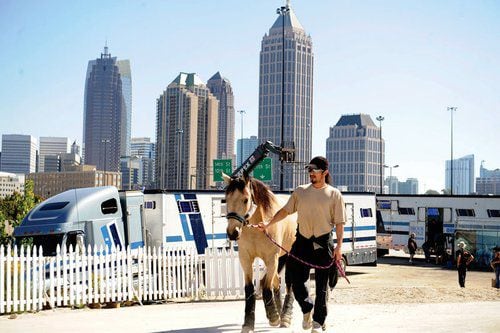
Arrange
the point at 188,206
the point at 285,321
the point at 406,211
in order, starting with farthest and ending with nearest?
the point at 406,211 < the point at 188,206 < the point at 285,321

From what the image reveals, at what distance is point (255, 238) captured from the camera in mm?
9859

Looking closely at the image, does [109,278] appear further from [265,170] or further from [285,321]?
[265,170]

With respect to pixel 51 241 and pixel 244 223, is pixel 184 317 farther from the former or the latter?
pixel 51 241

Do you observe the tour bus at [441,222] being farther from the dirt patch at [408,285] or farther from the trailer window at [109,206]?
the trailer window at [109,206]

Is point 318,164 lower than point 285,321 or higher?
higher

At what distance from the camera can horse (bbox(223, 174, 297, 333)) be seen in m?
9.20

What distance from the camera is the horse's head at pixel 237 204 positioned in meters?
8.87

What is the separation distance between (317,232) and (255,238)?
4.68ft

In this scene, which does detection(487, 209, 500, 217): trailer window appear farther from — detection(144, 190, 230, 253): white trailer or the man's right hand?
the man's right hand

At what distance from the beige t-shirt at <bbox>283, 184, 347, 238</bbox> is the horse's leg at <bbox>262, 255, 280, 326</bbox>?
1367 mm

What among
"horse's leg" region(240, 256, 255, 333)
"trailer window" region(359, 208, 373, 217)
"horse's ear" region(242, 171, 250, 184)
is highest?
"horse's ear" region(242, 171, 250, 184)

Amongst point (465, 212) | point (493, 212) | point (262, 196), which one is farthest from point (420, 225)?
point (262, 196)

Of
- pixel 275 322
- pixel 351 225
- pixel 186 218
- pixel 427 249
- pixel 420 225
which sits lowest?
pixel 427 249

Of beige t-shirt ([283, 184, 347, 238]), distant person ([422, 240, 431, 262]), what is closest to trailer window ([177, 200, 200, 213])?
beige t-shirt ([283, 184, 347, 238])
